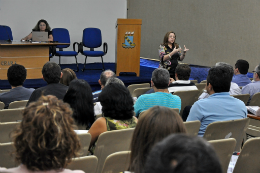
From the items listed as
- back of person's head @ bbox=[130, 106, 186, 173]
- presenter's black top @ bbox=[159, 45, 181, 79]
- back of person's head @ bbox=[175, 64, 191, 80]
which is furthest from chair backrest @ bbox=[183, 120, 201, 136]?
presenter's black top @ bbox=[159, 45, 181, 79]

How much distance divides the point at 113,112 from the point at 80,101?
57 centimetres

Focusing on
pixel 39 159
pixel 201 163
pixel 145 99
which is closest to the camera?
pixel 201 163

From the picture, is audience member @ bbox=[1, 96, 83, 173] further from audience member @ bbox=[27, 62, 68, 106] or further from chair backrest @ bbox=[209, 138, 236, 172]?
audience member @ bbox=[27, 62, 68, 106]

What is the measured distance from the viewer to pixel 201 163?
2.04ft

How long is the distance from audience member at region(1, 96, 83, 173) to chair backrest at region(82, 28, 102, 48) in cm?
696

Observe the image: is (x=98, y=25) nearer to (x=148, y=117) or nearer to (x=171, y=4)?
(x=171, y=4)

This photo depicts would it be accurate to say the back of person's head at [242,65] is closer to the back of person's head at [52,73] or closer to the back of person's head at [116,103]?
the back of person's head at [52,73]

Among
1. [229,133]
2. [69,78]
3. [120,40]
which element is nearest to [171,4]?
[120,40]

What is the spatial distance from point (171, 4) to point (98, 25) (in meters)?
2.36

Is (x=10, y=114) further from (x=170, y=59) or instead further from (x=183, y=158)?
(x=170, y=59)

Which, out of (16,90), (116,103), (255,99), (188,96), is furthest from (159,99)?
(16,90)

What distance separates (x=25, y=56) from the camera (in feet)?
21.9

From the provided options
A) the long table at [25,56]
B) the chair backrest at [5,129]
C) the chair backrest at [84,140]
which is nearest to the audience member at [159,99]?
the chair backrest at [84,140]

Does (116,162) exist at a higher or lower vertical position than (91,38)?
lower
